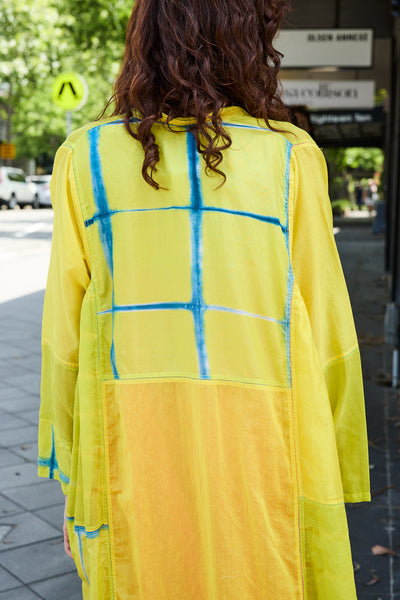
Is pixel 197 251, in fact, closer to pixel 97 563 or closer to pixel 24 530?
pixel 97 563

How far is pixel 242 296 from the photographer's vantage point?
5.43 feet

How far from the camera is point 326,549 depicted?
1.68m

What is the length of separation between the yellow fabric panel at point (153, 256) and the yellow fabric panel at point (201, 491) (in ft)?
0.61

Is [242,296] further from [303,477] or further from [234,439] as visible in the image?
[303,477]

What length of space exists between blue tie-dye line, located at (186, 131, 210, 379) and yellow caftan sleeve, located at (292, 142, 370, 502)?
21 centimetres

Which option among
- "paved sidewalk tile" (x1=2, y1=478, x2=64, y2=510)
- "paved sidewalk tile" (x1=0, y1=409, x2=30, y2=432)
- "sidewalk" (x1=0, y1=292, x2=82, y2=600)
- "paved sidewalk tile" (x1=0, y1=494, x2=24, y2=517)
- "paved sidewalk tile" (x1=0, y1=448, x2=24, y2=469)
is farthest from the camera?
"paved sidewalk tile" (x1=0, y1=409, x2=30, y2=432)

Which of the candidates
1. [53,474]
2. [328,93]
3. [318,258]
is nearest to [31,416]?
[53,474]

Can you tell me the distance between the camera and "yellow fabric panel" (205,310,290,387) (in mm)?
1656

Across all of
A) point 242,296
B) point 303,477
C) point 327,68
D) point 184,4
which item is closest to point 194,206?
point 242,296

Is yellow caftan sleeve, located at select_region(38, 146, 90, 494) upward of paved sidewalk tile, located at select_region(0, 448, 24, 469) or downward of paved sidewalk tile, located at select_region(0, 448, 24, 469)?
upward

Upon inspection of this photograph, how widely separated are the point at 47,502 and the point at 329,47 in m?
6.09

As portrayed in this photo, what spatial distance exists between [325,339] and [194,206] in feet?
1.33

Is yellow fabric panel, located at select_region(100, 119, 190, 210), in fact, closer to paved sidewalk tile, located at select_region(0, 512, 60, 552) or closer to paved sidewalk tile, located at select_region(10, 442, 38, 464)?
paved sidewalk tile, located at select_region(0, 512, 60, 552)

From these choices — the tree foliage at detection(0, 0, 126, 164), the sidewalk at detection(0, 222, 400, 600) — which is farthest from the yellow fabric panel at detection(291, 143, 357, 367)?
the tree foliage at detection(0, 0, 126, 164)
